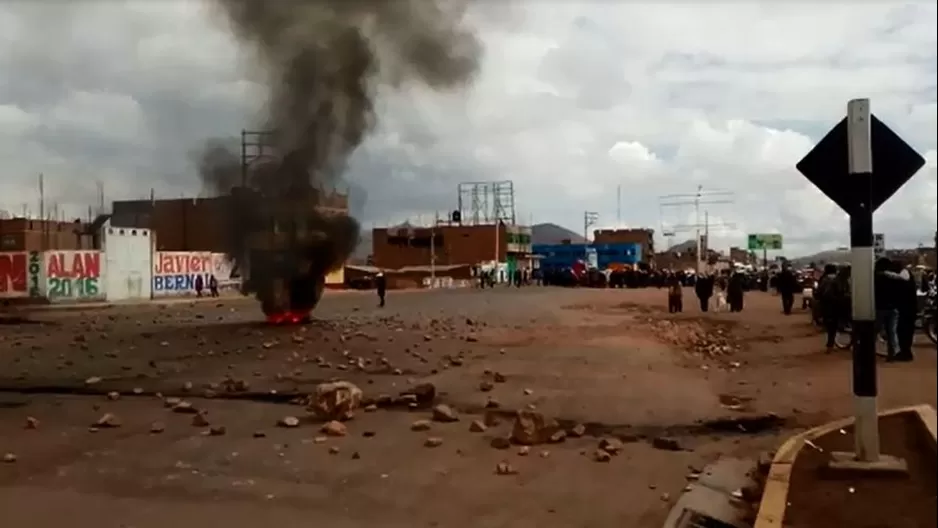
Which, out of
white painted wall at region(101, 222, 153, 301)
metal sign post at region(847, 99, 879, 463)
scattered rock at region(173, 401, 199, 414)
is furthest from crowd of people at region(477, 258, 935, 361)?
white painted wall at region(101, 222, 153, 301)

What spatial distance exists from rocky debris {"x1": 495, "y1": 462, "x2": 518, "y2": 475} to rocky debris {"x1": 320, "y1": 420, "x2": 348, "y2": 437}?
1.66 meters

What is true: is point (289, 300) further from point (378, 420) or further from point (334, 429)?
point (334, 429)

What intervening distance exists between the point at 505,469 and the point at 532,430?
1.11 m

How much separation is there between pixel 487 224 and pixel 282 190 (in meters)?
34.4

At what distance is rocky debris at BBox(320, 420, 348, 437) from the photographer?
7777 mm

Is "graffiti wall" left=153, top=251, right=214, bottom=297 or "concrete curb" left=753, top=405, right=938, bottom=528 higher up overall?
"graffiti wall" left=153, top=251, right=214, bottom=297

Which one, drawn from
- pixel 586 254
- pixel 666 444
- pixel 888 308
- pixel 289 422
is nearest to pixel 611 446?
pixel 666 444

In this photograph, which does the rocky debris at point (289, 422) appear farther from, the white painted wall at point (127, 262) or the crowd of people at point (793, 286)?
the white painted wall at point (127, 262)

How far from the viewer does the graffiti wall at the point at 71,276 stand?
835 cm

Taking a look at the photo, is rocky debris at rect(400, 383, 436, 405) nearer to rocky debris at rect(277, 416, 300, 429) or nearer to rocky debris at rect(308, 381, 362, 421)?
rocky debris at rect(308, 381, 362, 421)

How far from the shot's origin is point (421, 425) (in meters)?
8.23

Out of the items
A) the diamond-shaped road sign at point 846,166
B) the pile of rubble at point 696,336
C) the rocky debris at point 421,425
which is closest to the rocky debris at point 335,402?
the rocky debris at point 421,425

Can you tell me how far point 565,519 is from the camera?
5340 millimetres

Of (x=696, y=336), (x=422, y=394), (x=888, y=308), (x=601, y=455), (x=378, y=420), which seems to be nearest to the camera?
(x=601, y=455)
